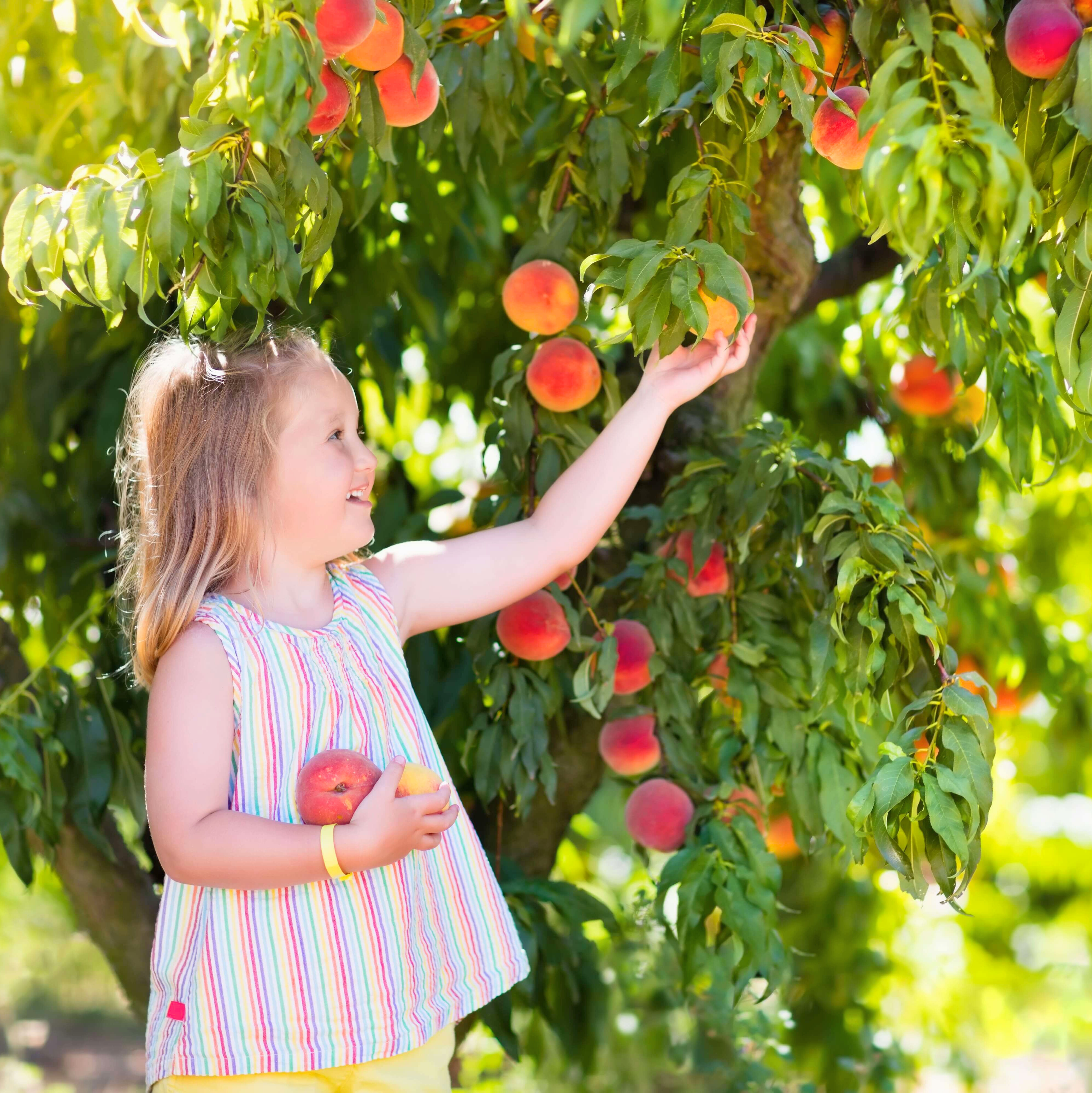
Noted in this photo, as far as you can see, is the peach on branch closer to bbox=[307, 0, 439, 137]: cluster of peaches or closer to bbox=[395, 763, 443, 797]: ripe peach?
bbox=[307, 0, 439, 137]: cluster of peaches

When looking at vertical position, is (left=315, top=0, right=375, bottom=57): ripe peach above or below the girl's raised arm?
above

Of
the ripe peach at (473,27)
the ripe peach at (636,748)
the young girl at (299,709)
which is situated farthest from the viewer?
the ripe peach at (636,748)

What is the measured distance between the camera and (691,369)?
4.80 ft

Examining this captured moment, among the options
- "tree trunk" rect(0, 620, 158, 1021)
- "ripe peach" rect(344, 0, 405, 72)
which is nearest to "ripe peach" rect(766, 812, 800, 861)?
"tree trunk" rect(0, 620, 158, 1021)

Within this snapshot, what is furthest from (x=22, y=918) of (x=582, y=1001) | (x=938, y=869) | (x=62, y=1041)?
(x=938, y=869)

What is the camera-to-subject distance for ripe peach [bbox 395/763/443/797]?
1334 mm

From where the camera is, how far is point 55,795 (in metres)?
1.83

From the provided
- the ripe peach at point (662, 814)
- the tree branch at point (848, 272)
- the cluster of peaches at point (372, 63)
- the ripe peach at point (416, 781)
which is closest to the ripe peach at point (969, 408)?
the tree branch at point (848, 272)

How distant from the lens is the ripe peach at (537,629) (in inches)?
66.2

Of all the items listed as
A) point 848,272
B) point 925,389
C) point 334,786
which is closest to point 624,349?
point 848,272

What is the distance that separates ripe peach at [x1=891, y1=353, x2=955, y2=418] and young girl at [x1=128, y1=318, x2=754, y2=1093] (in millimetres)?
1170

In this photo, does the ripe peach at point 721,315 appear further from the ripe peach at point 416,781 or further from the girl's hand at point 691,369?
the ripe peach at point 416,781

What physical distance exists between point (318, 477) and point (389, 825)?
1.35 ft

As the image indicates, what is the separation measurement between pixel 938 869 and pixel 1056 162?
24.4 inches
